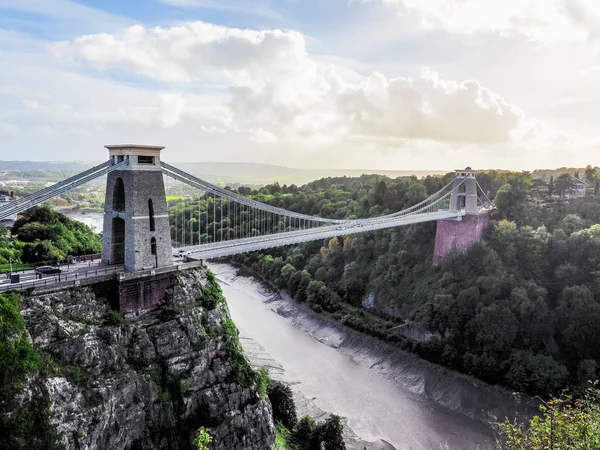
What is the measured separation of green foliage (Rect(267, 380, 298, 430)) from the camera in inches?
677

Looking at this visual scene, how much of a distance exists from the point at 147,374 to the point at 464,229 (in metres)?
21.3

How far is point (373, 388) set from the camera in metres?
21.2

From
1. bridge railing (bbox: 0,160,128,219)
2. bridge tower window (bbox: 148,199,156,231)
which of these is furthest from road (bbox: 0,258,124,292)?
bridge railing (bbox: 0,160,128,219)

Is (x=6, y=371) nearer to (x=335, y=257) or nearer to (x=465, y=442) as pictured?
(x=465, y=442)

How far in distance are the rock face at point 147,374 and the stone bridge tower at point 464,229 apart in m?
17.2

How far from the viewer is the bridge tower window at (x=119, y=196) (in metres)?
15.1

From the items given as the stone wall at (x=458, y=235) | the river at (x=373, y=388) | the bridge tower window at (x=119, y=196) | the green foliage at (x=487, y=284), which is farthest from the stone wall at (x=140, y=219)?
the stone wall at (x=458, y=235)

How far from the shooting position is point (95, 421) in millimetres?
11586

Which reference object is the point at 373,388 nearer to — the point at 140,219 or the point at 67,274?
the point at 140,219

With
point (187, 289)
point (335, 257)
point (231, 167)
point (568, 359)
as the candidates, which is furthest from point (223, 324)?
point (231, 167)

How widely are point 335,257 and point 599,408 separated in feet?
88.2

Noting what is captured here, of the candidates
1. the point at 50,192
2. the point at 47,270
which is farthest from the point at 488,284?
the point at 50,192

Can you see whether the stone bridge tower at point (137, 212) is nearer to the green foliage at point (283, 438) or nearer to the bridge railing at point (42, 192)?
the bridge railing at point (42, 192)

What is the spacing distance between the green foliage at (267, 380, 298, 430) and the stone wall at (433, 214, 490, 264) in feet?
48.4
